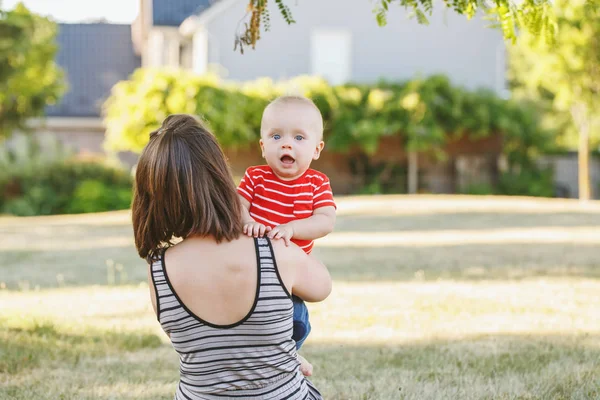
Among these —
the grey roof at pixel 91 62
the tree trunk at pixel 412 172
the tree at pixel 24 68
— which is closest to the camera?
the tree at pixel 24 68

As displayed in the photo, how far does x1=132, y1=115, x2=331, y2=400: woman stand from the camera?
2.47m

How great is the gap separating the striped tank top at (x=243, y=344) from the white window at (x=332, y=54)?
69.9 ft

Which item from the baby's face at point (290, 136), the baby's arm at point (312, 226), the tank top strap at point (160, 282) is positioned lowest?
the tank top strap at point (160, 282)

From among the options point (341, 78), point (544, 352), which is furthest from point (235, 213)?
point (341, 78)

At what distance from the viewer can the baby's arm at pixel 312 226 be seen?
9.25 feet

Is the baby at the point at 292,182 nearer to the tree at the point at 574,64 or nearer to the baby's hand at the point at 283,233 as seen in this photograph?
the baby's hand at the point at 283,233

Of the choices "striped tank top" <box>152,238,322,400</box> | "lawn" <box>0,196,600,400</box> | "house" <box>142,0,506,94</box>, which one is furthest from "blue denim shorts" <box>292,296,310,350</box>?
"house" <box>142,0,506,94</box>

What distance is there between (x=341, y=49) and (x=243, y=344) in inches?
866

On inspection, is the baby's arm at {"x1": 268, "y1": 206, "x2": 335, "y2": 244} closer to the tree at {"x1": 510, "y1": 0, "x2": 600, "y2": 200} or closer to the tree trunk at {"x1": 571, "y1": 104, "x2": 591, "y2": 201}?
the tree at {"x1": 510, "y1": 0, "x2": 600, "y2": 200}

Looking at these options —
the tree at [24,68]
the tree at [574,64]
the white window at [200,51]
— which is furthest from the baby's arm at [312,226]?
the white window at [200,51]

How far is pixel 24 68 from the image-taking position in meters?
19.8

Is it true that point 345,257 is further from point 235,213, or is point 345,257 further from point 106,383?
point 235,213

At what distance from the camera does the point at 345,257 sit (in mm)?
10680

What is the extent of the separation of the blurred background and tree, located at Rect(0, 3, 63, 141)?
7 centimetres
